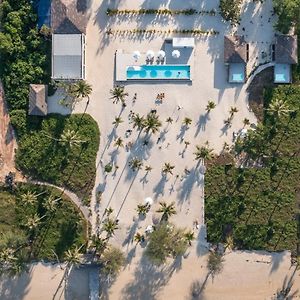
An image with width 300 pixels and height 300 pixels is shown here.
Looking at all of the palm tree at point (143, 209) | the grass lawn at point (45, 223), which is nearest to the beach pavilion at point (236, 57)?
the palm tree at point (143, 209)

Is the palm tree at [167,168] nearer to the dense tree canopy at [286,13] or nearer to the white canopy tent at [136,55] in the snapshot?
the white canopy tent at [136,55]

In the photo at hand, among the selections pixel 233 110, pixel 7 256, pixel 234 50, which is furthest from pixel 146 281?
pixel 234 50

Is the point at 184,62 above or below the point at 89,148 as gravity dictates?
above

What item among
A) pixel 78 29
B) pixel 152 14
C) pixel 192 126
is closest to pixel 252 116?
pixel 192 126

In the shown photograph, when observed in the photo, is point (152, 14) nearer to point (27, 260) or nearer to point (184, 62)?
point (184, 62)

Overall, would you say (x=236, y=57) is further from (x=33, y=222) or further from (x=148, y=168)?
(x=33, y=222)

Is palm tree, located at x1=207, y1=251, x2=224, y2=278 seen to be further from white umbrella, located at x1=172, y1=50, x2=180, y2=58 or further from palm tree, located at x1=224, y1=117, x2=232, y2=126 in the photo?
white umbrella, located at x1=172, y1=50, x2=180, y2=58
